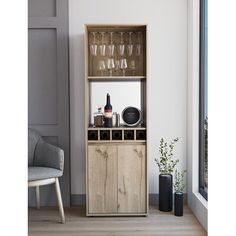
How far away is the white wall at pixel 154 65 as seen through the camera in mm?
3885

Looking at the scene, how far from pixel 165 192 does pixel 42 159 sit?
3.80 feet

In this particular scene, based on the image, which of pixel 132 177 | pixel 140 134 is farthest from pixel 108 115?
pixel 132 177

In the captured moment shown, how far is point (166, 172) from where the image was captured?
3.75 metres

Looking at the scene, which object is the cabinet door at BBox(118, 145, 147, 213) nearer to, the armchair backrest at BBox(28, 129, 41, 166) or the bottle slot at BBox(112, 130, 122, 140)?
the bottle slot at BBox(112, 130, 122, 140)

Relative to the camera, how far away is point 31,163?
375cm

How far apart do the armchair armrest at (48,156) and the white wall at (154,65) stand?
13.5 inches

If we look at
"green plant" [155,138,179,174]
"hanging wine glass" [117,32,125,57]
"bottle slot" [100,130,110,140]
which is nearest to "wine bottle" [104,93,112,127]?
"bottle slot" [100,130,110,140]

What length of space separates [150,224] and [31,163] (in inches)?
49.1

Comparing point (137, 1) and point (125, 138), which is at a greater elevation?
point (137, 1)

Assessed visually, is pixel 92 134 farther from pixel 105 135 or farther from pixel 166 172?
pixel 166 172
